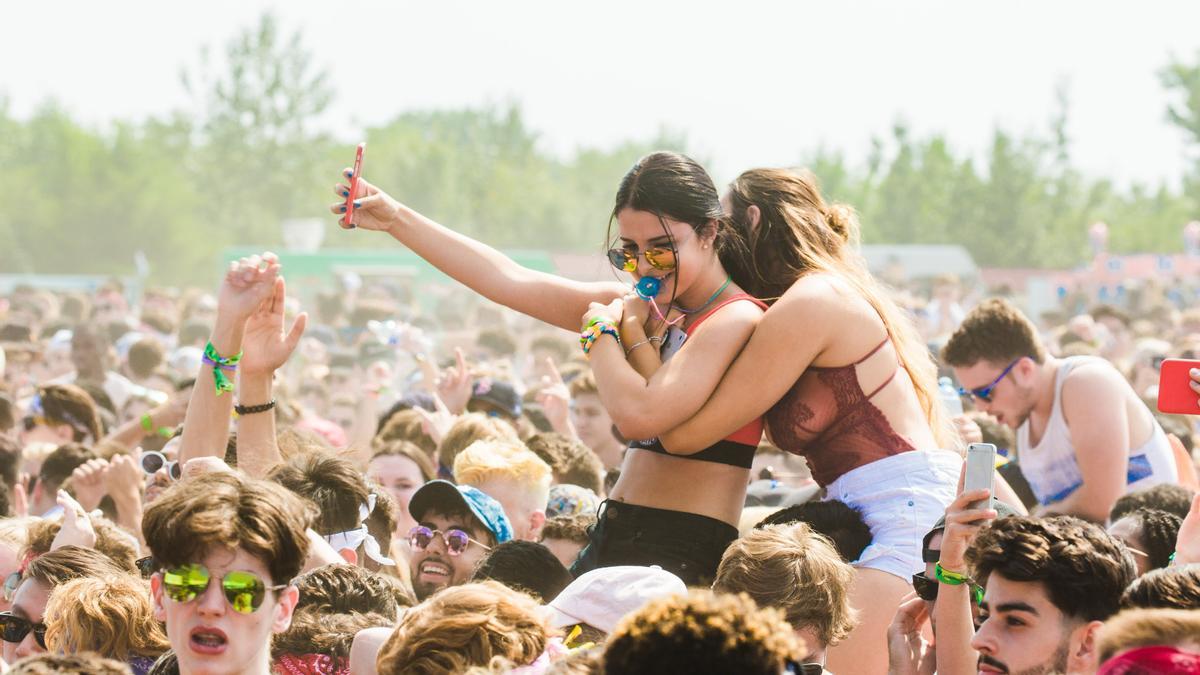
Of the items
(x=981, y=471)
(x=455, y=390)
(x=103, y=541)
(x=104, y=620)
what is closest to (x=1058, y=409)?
(x=981, y=471)

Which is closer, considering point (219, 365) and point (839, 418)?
point (839, 418)

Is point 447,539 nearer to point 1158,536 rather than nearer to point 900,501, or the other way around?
point 900,501

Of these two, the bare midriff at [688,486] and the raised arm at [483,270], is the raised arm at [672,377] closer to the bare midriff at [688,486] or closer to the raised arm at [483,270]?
the bare midriff at [688,486]

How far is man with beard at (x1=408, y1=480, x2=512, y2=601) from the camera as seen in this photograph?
4.91 metres

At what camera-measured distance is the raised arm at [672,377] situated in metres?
3.70

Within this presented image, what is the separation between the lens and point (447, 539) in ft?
16.1

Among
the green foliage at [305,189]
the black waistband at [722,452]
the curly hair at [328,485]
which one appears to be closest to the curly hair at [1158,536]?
the black waistband at [722,452]

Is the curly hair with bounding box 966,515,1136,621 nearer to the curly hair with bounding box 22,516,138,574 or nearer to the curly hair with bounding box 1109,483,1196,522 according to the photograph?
the curly hair with bounding box 1109,483,1196,522

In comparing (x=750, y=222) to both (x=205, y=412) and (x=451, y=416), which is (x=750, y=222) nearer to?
(x=205, y=412)

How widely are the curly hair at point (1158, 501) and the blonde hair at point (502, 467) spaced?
2.04m

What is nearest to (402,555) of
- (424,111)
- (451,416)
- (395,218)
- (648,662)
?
(451,416)

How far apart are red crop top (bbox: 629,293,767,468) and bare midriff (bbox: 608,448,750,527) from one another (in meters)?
0.02

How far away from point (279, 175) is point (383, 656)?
5491 centimetres

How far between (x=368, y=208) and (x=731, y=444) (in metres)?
1.31
